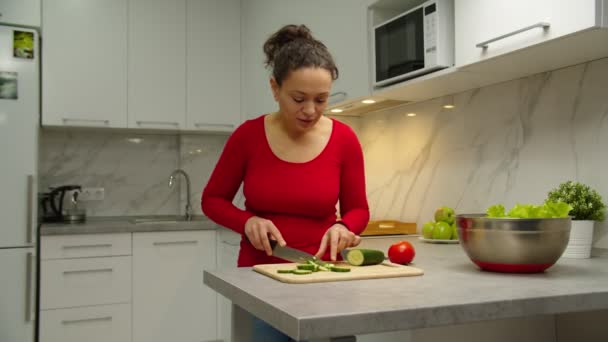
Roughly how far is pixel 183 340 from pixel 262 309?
8.53 ft

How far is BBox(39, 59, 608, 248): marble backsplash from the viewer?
1.77 meters

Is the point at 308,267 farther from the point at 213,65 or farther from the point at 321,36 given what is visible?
the point at 213,65

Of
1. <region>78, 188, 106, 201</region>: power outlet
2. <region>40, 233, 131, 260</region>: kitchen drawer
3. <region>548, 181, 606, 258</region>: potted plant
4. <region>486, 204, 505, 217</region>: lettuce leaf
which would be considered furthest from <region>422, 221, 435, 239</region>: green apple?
<region>78, 188, 106, 201</region>: power outlet

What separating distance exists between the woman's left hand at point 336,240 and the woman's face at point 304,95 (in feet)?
0.90

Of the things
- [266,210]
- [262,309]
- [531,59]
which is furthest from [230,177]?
[531,59]

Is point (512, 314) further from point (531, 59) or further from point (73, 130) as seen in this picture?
point (73, 130)

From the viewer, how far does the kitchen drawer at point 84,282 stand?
3.05m

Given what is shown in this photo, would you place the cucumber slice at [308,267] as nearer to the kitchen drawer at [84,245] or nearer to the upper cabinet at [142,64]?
the kitchen drawer at [84,245]

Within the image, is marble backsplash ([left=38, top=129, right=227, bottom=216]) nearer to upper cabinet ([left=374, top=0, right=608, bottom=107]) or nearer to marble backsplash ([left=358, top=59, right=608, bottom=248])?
marble backsplash ([left=358, top=59, right=608, bottom=248])

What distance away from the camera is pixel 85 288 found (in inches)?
123

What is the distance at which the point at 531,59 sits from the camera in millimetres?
1693

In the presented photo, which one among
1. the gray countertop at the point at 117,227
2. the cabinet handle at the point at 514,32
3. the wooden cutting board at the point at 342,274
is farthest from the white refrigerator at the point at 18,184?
the cabinet handle at the point at 514,32

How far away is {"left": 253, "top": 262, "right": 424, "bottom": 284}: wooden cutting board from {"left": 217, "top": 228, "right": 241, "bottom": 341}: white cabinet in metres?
1.95

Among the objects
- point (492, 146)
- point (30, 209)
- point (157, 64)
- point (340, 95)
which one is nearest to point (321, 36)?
point (340, 95)
